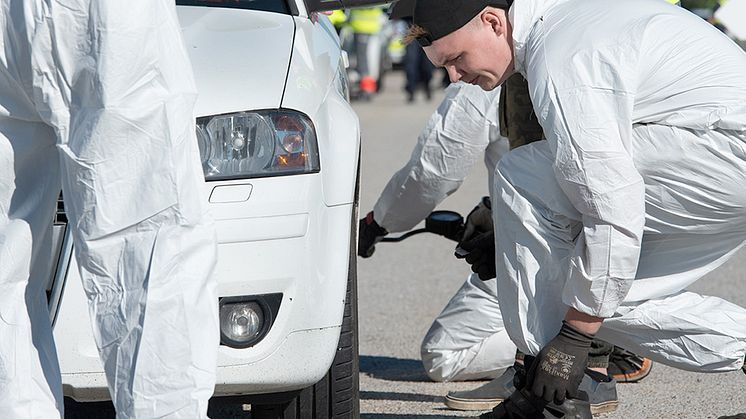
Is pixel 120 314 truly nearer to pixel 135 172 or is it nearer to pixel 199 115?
pixel 135 172

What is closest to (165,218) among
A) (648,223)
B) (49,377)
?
(49,377)

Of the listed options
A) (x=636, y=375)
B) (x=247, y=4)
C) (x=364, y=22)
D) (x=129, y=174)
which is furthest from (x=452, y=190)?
(x=364, y=22)

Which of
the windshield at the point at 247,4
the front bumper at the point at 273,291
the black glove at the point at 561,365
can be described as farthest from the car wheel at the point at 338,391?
the windshield at the point at 247,4

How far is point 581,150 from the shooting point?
2.88 meters

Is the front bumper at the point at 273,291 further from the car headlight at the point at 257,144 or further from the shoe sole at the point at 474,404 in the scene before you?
the shoe sole at the point at 474,404

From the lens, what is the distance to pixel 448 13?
3102mm

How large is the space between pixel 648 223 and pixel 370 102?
1484cm

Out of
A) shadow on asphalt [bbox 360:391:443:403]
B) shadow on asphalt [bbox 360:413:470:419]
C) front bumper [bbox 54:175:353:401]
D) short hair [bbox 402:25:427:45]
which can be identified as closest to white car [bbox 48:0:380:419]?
front bumper [bbox 54:175:353:401]

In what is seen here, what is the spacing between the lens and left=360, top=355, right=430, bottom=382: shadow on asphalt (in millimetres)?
4527

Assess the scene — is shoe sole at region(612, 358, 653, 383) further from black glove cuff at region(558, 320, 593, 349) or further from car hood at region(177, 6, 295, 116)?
car hood at region(177, 6, 295, 116)

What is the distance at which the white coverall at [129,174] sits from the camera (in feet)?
7.97

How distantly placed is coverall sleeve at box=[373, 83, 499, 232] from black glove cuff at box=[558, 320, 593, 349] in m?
1.24

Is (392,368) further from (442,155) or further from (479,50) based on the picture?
(479,50)

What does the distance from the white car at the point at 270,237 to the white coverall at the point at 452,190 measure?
0.99 meters
